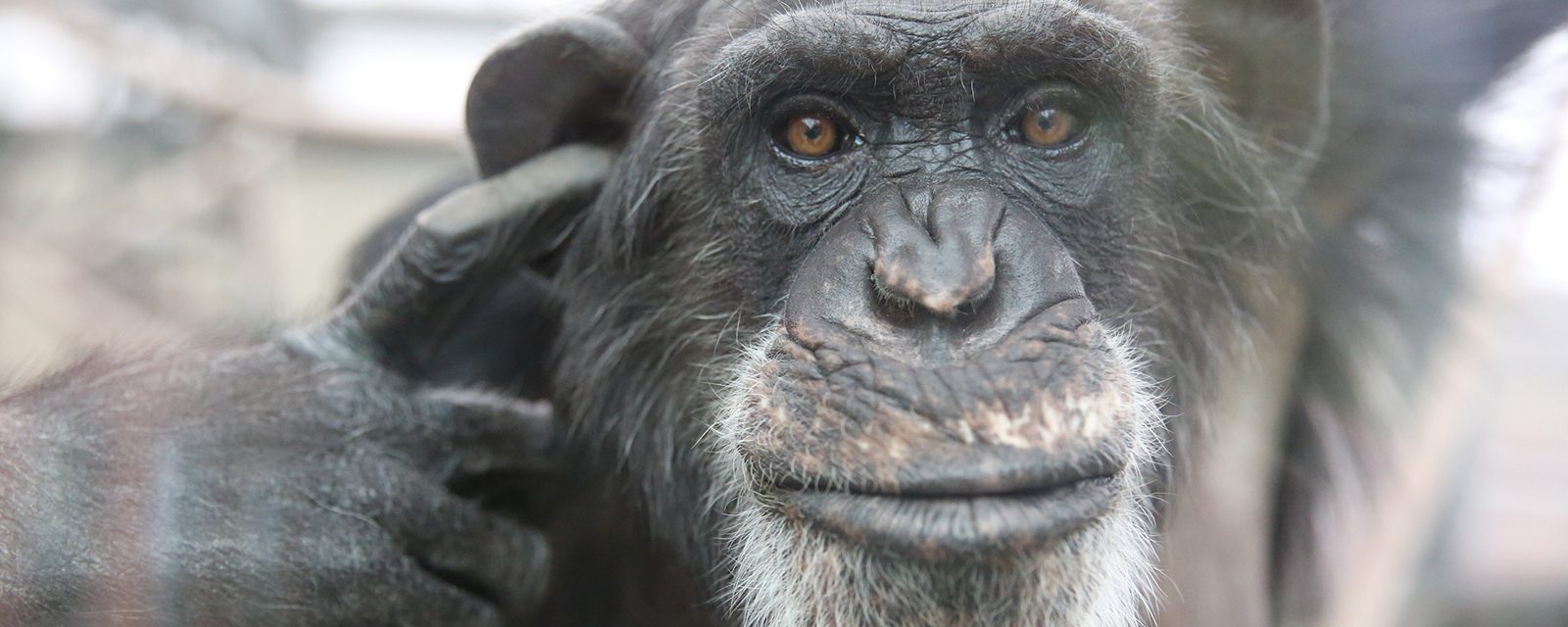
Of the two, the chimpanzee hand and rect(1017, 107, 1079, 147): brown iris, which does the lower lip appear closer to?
rect(1017, 107, 1079, 147): brown iris

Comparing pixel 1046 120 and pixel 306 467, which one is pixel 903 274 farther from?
pixel 306 467

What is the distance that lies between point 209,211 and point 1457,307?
9160 mm

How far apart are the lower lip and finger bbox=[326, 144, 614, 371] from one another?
91 cm

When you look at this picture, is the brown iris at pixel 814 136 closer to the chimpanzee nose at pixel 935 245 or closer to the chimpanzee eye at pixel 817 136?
the chimpanzee eye at pixel 817 136

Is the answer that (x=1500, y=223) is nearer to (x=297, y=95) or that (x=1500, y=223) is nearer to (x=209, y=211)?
(x=297, y=95)

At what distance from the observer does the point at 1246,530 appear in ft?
10.2

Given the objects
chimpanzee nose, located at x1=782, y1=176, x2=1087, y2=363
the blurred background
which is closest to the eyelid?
chimpanzee nose, located at x1=782, y1=176, x2=1087, y2=363

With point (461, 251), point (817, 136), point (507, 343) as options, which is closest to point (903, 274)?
point (817, 136)

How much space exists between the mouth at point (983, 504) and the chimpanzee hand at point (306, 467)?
2.98 ft

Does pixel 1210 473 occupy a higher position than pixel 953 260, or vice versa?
pixel 953 260

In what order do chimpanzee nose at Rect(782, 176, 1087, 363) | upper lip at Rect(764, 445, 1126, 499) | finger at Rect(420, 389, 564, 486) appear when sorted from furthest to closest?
finger at Rect(420, 389, 564, 486), chimpanzee nose at Rect(782, 176, 1087, 363), upper lip at Rect(764, 445, 1126, 499)

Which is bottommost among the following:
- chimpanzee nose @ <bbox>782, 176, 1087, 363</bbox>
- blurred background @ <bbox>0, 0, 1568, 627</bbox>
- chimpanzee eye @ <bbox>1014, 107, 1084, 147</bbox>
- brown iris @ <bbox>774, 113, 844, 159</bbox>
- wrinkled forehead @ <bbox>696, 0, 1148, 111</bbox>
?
blurred background @ <bbox>0, 0, 1568, 627</bbox>

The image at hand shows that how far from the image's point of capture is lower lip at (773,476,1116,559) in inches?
63.0

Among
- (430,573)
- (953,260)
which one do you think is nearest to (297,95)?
(430,573)
